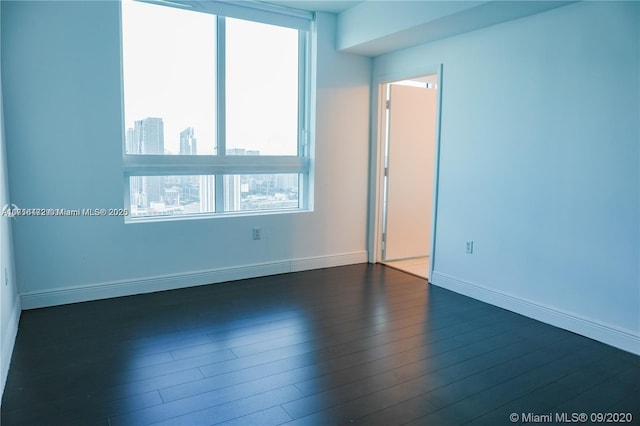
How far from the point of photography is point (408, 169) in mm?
5238

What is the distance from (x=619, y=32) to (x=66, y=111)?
3901mm

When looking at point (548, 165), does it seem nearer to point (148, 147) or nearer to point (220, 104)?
point (220, 104)

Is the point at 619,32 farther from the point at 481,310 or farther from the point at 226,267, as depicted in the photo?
the point at 226,267

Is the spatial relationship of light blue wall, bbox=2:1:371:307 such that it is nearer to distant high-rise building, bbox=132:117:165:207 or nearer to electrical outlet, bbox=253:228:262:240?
electrical outlet, bbox=253:228:262:240

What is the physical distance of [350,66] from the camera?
489 cm

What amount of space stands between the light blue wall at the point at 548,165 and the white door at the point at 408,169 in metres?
0.86

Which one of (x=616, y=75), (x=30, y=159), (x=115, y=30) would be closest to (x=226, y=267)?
(x=30, y=159)

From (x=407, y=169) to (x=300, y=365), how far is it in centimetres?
315

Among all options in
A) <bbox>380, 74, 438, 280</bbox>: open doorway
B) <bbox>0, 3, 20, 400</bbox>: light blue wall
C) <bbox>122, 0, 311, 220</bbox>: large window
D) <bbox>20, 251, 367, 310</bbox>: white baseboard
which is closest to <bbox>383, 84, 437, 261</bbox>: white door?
<bbox>380, 74, 438, 280</bbox>: open doorway

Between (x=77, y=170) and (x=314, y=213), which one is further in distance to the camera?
(x=314, y=213)

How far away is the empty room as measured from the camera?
2.45 metres

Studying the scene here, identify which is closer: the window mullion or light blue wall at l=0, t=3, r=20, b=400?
light blue wall at l=0, t=3, r=20, b=400

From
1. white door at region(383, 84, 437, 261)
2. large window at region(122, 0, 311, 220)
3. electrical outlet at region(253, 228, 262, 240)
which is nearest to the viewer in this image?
large window at region(122, 0, 311, 220)

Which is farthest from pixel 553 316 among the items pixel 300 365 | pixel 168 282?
pixel 168 282
